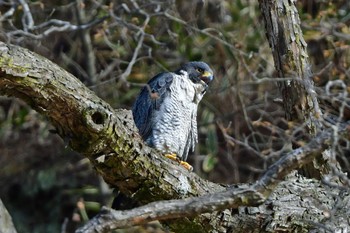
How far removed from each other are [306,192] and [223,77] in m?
3.84

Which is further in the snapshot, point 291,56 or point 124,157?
point 291,56

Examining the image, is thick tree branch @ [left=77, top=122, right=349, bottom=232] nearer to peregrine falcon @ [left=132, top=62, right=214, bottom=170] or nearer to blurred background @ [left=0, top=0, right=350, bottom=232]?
→ peregrine falcon @ [left=132, top=62, right=214, bottom=170]

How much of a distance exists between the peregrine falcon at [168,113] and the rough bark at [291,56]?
1.10 m

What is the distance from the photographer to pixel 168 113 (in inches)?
225

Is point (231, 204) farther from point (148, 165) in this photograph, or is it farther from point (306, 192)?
point (306, 192)

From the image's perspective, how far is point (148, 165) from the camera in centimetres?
402

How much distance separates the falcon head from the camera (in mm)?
6027

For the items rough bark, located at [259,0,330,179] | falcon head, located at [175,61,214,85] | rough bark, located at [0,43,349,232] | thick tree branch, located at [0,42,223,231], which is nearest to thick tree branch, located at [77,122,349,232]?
rough bark, located at [0,43,349,232]

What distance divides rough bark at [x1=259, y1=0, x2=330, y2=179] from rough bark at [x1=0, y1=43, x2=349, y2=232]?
52cm

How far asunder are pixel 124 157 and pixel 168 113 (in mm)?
1816

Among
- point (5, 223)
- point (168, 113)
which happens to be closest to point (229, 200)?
point (5, 223)

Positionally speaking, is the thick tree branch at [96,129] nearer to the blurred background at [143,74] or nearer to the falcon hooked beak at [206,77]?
the falcon hooked beak at [206,77]

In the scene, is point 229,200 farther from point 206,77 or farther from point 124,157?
point 206,77

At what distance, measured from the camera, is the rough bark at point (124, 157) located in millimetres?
3584
